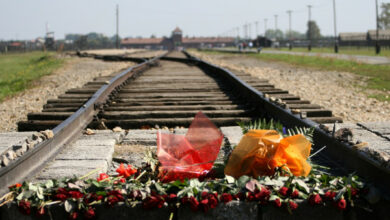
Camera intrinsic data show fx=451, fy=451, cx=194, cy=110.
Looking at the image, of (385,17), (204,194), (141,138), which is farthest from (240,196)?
(385,17)

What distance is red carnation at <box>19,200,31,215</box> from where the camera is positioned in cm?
185

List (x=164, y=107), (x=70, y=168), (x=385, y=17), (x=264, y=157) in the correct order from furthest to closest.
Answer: (x=385, y=17) → (x=164, y=107) → (x=70, y=168) → (x=264, y=157)

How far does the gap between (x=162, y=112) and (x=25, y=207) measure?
343 cm

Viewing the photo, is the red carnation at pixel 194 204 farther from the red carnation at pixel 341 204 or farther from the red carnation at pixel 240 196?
the red carnation at pixel 341 204

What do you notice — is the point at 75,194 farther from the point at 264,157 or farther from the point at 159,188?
the point at 264,157

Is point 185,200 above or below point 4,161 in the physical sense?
below

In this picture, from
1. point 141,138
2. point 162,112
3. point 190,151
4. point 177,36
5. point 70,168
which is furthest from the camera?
point 177,36

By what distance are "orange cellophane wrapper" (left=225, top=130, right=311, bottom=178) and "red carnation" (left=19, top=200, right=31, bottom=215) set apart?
3.07 feet

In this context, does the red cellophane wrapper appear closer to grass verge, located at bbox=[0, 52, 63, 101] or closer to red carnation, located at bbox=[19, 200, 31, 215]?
red carnation, located at bbox=[19, 200, 31, 215]

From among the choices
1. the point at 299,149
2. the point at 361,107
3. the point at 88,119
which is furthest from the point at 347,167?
the point at 361,107

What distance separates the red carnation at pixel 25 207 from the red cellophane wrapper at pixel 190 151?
0.68 metres

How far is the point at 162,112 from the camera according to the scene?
5242mm

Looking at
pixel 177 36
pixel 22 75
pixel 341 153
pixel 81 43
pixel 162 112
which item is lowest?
pixel 341 153

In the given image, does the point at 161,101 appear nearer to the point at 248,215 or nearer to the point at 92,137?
the point at 92,137
